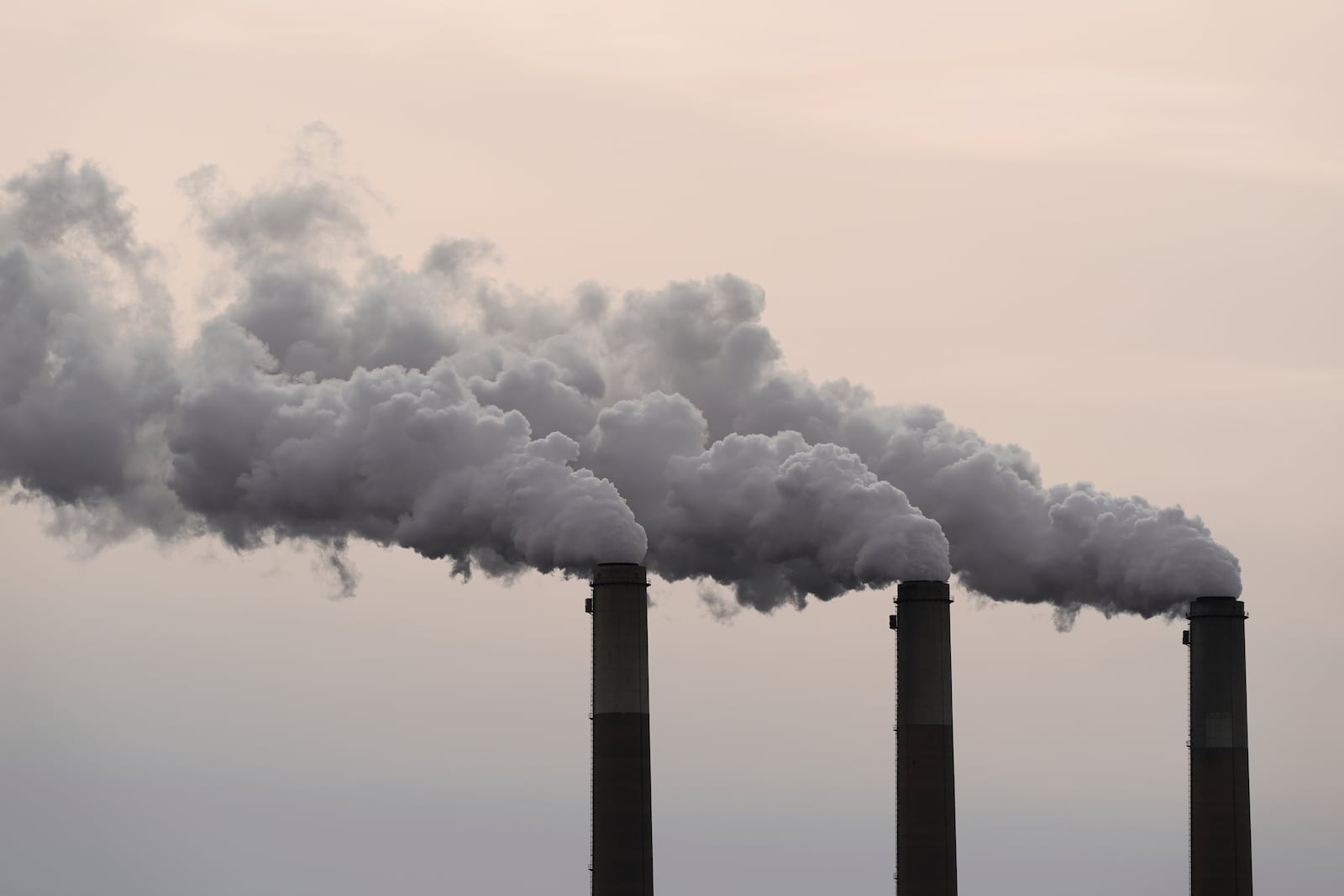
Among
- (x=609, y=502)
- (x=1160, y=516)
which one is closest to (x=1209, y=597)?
(x=1160, y=516)

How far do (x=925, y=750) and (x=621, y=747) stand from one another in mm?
9965

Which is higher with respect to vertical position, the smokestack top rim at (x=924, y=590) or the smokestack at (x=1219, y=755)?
the smokestack top rim at (x=924, y=590)

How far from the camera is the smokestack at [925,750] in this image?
7338cm

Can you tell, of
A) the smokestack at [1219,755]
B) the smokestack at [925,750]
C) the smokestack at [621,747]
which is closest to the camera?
the smokestack at [621,747]

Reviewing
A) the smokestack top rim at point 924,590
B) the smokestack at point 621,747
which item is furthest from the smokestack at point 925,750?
the smokestack at point 621,747

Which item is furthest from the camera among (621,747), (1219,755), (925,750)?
(1219,755)

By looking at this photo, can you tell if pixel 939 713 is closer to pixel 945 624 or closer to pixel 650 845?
pixel 945 624

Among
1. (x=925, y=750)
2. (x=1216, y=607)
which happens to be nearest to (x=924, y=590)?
(x=925, y=750)

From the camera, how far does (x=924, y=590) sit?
74.6m

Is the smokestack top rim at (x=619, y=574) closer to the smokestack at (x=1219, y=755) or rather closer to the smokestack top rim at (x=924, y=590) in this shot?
the smokestack top rim at (x=924, y=590)

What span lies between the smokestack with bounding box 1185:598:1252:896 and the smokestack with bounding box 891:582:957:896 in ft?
29.5

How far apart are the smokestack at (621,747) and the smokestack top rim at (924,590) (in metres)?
8.96

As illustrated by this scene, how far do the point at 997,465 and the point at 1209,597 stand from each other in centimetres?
790

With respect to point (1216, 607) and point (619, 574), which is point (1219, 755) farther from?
point (619, 574)
